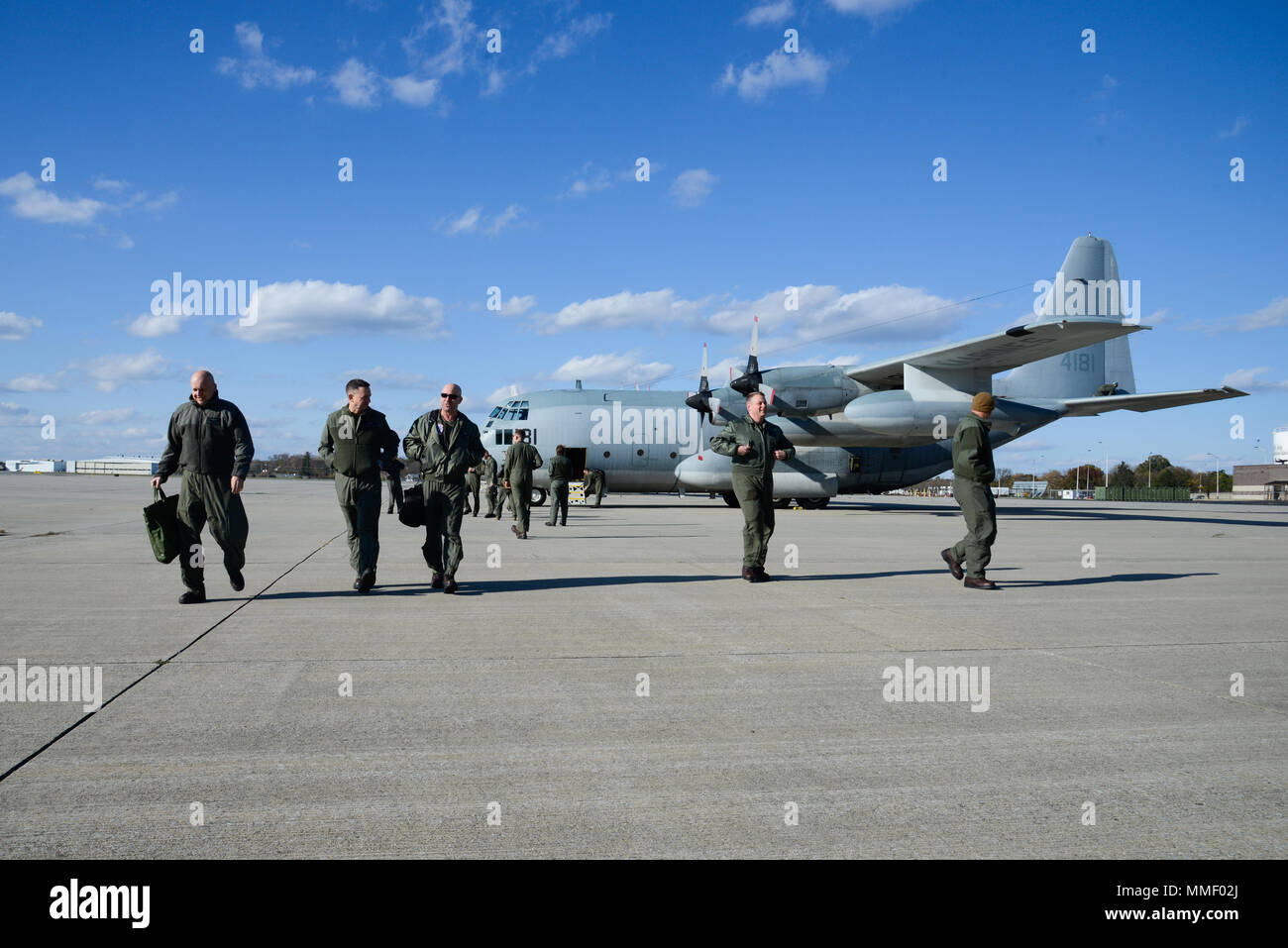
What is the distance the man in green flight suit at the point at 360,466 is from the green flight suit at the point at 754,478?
354cm

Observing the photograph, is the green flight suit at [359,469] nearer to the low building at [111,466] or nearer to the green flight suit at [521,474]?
the green flight suit at [521,474]

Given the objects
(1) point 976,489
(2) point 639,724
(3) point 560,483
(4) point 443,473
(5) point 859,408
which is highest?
(5) point 859,408

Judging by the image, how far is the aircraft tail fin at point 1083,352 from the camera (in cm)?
2705

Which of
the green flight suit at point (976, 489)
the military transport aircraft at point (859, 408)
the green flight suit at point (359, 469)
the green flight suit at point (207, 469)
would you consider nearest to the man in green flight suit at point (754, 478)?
the green flight suit at point (976, 489)

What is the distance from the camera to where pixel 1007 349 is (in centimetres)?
2323

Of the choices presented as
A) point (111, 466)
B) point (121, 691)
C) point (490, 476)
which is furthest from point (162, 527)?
point (111, 466)

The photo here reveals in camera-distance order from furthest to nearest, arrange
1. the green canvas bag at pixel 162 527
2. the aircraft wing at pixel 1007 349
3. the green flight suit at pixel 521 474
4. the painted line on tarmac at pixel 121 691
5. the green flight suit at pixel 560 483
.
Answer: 1. the aircraft wing at pixel 1007 349
2. the green flight suit at pixel 560 483
3. the green flight suit at pixel 521 474
4. the green canvas bag at pixel 162 527
5. the painted line on tarmac at pixel 121 691

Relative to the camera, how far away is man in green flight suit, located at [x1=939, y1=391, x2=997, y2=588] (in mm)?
9094

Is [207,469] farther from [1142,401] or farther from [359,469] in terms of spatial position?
[1142,401]

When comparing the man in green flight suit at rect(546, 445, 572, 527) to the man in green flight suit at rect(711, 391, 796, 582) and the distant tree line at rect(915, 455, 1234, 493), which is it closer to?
the man in green flight suit at rect(711, 391, 796, 582)

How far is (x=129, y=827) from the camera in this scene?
2.75 m

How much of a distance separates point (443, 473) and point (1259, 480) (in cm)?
12735

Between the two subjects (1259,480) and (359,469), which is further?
(1259,480)
